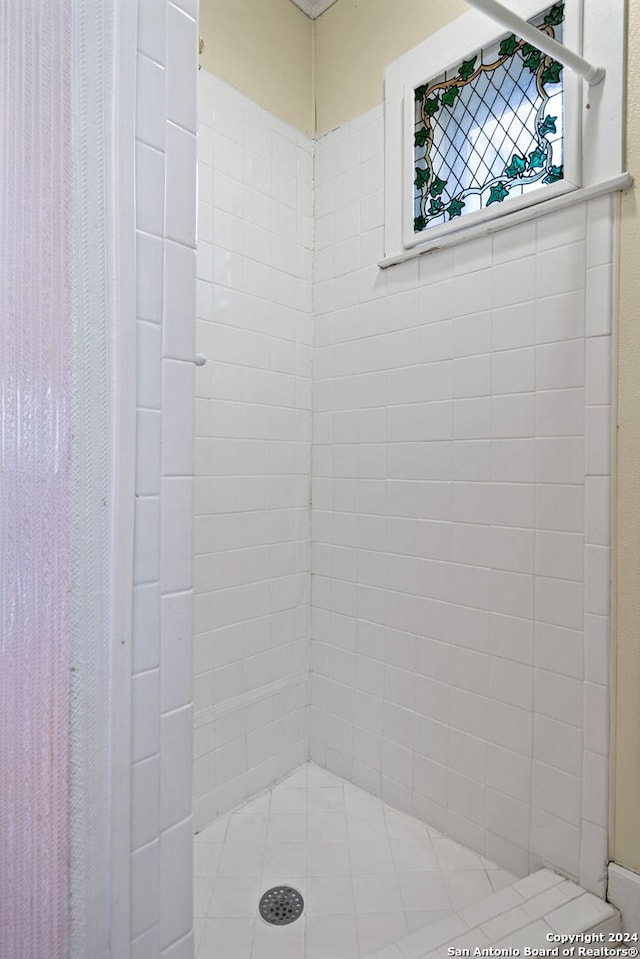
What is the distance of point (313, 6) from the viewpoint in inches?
79.2

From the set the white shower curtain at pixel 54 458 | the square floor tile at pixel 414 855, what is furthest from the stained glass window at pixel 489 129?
the square floor tile at pixel 414 855

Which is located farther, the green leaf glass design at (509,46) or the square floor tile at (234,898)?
the green leaf glass design at (509,46)

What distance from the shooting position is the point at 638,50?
1.28 meters

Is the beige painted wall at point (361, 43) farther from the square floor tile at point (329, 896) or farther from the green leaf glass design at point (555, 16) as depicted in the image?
the square floor tile at point (329, 896)

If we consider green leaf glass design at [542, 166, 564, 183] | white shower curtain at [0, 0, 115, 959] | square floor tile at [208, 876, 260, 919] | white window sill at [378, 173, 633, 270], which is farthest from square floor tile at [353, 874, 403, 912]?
green leaf glass design at [542, 166, 564, 183]

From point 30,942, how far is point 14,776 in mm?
214

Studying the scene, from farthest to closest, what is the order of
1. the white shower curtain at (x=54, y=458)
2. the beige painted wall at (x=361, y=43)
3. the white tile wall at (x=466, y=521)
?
the beige painted wall at (x=361, y=43) < the white tile wall at (x=466, y=521) < the white shower curtain at (x=54, y=458)

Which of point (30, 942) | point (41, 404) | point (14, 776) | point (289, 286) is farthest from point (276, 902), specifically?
point (289, 286)

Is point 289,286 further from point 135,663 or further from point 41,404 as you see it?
point 135,663

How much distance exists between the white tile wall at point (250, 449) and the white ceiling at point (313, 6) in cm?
46

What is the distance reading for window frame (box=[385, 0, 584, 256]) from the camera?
1382 millimetres

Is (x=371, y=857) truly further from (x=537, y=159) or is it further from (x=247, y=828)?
(x=537, y=159)

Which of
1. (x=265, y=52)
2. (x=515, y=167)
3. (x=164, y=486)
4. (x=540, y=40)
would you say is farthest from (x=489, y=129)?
(x=164, y=486)

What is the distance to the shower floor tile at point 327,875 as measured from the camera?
1.35 meters
